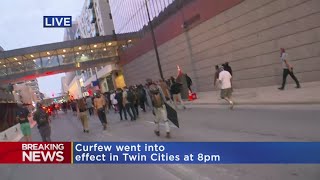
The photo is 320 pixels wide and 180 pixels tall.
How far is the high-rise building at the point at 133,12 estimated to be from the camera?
41.2 meters

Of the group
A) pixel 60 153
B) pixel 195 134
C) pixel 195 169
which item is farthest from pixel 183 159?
pixel 195 134

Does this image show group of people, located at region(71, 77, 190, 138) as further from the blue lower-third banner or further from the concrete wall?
the blue lower-third banner

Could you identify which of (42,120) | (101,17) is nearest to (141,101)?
(42,120)

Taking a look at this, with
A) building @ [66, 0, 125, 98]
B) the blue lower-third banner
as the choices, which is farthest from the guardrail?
building @ [66, 0, 125, 98]

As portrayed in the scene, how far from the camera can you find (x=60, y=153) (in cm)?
712

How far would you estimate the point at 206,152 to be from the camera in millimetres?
6605

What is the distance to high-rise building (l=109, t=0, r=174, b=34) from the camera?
41188mm

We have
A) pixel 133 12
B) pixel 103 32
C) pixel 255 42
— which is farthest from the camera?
pixel 103 32

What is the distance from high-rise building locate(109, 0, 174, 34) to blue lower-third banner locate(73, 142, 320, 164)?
97.1 ft

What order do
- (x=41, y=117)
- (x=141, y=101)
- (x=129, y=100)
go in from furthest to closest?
(x=141, y=101), (x=129, y=100), (x=41, y=117)

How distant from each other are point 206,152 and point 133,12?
160 feet

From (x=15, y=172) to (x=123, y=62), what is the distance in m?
49.5

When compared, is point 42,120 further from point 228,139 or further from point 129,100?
point 228,139

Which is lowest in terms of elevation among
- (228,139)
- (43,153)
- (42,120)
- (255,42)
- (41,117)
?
(228,139)
